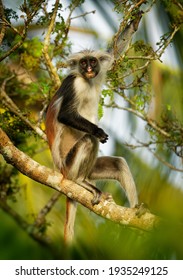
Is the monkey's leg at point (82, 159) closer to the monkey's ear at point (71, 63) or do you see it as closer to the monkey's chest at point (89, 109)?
the monkey's chest at point (89, 109)

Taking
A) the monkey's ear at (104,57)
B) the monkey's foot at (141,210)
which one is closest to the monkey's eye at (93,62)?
the monkey's ear at (104,57)

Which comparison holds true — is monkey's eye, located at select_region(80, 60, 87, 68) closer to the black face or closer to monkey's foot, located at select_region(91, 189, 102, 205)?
the black face

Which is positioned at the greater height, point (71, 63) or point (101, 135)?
point (71, 63)

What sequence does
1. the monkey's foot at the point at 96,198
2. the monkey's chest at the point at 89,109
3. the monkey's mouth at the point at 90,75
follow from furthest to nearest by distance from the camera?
the monkey's mouth at the point at 90,75, the monkey's chest at the point at 89,109, the monkey's foot at the point at 96,198

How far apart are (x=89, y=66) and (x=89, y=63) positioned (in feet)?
0.27

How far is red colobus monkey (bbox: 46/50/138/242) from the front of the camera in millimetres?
5062

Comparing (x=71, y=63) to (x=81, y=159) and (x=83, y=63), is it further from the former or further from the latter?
(x=81, y=159)

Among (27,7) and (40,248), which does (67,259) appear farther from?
(27,7)

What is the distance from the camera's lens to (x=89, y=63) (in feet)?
19.0

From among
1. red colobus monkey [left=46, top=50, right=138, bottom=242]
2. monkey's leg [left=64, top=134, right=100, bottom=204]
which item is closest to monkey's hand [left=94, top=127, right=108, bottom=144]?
red colobus monkey [left=46, top=50, right=138, bottom=242]

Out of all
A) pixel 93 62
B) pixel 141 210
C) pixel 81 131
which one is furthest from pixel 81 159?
pixel 141 210

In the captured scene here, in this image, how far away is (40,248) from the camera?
15.3 inches

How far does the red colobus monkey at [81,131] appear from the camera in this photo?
5062 mm

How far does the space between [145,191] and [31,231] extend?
501cm
